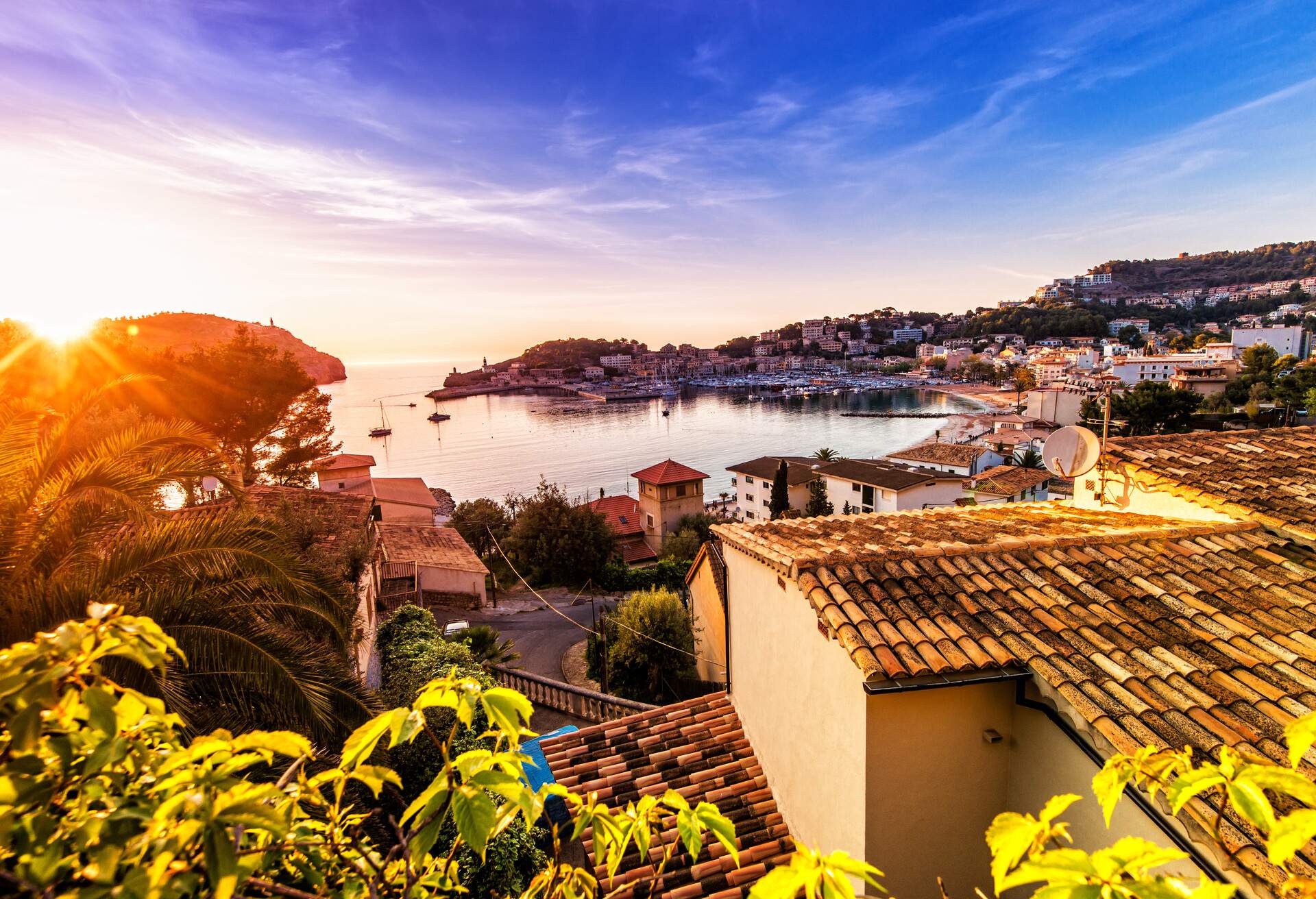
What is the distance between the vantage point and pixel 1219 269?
570 ft

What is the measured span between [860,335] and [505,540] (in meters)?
181

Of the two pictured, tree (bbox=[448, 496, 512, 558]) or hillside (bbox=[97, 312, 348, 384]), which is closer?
hillside (bbox=[97, 312, 348, 384])

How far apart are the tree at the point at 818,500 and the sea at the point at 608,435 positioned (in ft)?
36.1

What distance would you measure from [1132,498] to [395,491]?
28967 mm

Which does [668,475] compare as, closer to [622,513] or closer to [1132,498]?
[622,513]

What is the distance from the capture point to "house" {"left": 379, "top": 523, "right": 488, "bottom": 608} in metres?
17.6

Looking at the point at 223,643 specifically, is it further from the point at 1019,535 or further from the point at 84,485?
the point at 1019,535

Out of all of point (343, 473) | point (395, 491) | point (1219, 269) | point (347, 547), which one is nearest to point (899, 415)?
point (395, 491)

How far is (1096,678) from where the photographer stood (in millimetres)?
2654

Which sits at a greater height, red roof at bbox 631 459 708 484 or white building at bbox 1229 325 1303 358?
white building at bbox 1229 325 1303 358

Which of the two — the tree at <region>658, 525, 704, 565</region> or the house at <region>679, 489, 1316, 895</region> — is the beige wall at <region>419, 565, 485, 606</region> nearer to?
the tree at <region>658, 525, 704, 565</region>

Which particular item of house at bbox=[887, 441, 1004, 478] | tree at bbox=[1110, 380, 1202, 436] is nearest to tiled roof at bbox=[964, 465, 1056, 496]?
house at bbox=[887, 441, 1004, 478]

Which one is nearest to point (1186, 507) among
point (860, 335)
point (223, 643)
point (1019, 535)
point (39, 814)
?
point (1019, 535)

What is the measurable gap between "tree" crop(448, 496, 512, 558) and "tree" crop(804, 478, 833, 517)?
57.0 ft
